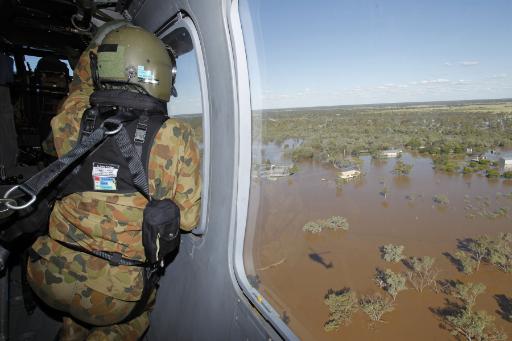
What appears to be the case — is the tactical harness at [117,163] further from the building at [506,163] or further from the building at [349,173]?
the building at [506,163]

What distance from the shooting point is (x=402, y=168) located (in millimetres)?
1116

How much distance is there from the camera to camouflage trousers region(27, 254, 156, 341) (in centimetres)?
183

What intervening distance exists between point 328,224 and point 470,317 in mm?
529

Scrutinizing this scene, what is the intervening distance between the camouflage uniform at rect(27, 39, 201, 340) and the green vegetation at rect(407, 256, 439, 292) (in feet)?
3.58

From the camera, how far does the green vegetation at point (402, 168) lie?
1.10 meters

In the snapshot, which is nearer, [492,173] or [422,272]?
[492,173]

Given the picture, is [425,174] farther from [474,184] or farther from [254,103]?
[254,103]

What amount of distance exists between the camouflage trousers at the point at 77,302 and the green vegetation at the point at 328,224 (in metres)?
1.26

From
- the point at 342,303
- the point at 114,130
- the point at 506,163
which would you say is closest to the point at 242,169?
the point at 114,130

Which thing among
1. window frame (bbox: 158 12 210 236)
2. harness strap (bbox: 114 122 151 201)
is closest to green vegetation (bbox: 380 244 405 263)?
window frame (bbox: 158 12 210 236)

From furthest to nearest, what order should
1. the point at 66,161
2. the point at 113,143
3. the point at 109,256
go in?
1. the point at 109,256
2. the point at 113,143
3. the point at 66,161

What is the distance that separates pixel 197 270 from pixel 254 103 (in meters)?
1.03

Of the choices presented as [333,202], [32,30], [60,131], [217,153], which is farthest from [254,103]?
[32,30]

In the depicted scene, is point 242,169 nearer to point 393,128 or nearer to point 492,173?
point 393,128
